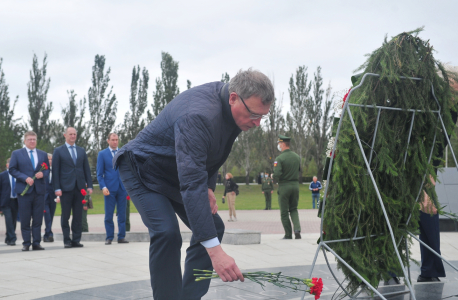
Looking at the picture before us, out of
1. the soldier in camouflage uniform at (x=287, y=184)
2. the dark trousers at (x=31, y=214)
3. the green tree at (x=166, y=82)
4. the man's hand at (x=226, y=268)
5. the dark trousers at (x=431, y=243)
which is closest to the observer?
the man's hand at (x=226, y=268)

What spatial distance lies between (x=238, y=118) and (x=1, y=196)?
853cm

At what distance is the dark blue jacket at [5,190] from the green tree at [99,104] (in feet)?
117

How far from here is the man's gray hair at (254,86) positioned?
2.70m

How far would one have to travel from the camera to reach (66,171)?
8133 millimetres

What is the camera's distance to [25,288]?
4.59 metres

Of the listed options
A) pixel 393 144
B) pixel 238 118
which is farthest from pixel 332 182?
pixel 238 118

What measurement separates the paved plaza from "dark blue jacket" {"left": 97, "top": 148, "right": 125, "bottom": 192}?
112cm

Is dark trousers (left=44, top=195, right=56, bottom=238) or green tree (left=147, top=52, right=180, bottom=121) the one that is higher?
green tree (left=147, top=52, right=180, bottom=121)

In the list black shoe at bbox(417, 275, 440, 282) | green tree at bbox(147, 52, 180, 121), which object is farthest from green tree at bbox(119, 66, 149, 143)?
black shoe at bbox(417, 275, 440, 282)

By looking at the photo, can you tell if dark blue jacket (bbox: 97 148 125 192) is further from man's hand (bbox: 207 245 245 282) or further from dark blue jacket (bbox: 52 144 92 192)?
man's hand (bbox: 207 245 245 282)

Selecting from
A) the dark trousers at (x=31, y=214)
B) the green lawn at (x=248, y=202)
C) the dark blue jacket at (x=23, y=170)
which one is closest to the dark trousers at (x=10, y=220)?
the dark trousers at (x=31, y=214)

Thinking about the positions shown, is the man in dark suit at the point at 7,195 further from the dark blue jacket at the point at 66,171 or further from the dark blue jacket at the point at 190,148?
the dark blue jacket at the point at 190,148

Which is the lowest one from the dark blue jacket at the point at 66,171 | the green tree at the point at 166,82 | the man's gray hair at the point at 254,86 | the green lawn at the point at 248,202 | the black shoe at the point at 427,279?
the green lawn at the point at 248,202

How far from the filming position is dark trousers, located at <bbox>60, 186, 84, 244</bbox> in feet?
25.8
